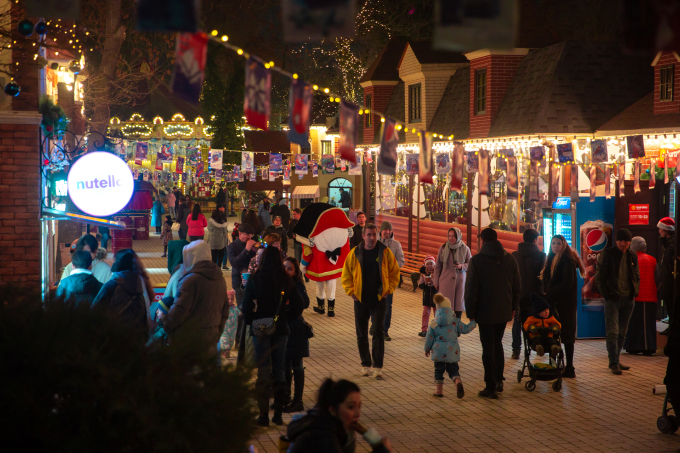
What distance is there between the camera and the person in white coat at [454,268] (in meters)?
12.5

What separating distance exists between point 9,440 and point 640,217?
11.6m

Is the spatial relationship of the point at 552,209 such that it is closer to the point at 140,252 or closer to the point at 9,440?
the point at 9,440

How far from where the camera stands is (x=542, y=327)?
947cm

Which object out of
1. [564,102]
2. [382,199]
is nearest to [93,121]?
[382,199]

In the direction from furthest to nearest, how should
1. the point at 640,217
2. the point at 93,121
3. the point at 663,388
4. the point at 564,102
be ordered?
the point at 93,121 → the point at 564,102 → the point at 640,217 → the point at 663,388

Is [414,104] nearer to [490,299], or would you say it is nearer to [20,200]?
[490,299]

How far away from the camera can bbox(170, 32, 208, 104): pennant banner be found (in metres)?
6.10

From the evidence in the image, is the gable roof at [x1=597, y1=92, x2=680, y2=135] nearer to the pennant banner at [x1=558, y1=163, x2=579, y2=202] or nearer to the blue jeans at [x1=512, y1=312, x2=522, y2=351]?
the pennant banner at [x1=558, y1=163, x2=579, y2=202]

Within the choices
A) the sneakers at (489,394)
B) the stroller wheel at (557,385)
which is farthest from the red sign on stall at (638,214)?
the sneakers at (489,394)

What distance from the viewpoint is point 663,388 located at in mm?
8695

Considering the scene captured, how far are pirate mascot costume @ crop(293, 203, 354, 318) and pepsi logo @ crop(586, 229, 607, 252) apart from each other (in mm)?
4890

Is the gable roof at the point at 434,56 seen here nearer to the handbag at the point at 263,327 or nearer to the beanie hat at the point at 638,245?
the beanie hat at the point at 638,245

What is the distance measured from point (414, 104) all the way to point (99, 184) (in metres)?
14.0

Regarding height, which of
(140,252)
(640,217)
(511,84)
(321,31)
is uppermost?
(511,84)
